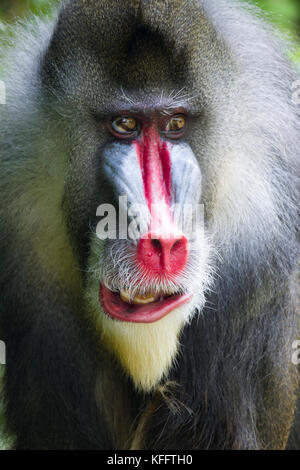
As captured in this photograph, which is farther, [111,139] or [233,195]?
[233,195]

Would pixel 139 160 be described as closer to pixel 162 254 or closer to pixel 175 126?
pixel 175 126

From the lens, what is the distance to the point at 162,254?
273cm

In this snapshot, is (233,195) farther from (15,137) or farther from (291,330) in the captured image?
(15,137)

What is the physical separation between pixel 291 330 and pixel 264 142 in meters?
0.98

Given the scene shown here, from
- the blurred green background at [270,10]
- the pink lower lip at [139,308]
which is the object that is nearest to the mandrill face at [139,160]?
the pink lower lip at [139,308]

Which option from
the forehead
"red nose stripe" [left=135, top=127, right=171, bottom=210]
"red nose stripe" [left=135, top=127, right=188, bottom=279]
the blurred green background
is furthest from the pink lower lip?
the blurred green background

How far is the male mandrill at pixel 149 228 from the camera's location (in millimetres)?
2926

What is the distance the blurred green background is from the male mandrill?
0.70 ft

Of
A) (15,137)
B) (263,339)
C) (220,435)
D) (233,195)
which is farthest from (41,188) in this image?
(220,435)

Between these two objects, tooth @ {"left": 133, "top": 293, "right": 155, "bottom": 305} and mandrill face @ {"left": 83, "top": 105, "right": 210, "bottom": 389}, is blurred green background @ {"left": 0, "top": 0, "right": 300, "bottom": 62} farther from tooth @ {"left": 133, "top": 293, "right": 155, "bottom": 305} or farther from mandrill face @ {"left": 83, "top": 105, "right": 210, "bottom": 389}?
tooth @ {"left": 133, "top": 293, "right": 155, "bottom": 305}

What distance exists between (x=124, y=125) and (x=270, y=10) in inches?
71.4

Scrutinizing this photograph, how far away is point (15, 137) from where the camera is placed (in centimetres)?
327

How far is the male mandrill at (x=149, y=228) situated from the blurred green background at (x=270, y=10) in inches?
8.4

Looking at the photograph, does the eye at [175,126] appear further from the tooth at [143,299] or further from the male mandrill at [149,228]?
the tooth at [143,299]
